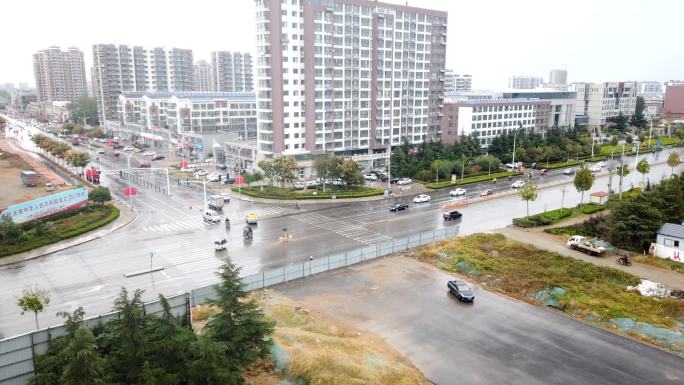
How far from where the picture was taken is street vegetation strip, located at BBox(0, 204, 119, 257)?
2002 inches

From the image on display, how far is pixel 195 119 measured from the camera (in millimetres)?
130250

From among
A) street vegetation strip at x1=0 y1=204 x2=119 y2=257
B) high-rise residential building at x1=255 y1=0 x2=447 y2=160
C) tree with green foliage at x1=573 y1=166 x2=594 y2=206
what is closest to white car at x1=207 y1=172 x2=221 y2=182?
high-rise residential building at x1=255 y1=0 x2=447 y2=160

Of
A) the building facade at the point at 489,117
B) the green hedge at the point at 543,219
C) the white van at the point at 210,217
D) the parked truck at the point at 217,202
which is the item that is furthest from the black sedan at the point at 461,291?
the building facade at the point at 489,117

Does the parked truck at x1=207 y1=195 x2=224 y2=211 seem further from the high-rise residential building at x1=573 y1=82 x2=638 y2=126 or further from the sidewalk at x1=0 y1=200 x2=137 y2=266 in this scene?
the high-rise residential building at x1=573 y1=82 x2=638 y2=126

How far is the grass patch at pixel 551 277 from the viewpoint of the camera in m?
36.7

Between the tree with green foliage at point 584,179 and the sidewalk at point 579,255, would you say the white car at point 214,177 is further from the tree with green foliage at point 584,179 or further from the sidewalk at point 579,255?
the tree with green foliage at point 584,179

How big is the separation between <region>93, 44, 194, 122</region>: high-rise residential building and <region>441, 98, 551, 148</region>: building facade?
400 feet

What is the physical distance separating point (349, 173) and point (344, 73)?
78.8 feet

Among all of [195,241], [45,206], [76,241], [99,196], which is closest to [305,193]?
[195,241]

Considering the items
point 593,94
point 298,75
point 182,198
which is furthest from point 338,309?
point 593,94

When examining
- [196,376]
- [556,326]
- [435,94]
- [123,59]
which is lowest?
[556,326]

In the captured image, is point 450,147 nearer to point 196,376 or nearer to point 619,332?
point 619,332

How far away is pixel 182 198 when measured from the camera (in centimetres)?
7888

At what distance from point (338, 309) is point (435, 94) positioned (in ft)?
281
